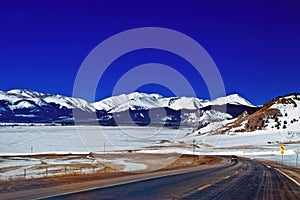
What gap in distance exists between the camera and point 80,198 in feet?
45.6

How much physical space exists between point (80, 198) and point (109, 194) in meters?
1.66

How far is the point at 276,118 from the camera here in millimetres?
169375

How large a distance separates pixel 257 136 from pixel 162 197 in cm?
13368

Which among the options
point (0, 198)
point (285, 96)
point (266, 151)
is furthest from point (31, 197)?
point (285, 96)

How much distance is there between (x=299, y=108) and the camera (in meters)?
173

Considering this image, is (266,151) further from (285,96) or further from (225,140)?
(285,96)

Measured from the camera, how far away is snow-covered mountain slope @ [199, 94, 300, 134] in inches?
6306

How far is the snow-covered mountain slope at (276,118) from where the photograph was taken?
16016 centimetres

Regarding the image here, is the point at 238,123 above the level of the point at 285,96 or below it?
below

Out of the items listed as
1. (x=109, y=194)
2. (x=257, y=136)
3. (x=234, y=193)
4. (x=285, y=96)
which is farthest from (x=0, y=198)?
(x=285, y=96)

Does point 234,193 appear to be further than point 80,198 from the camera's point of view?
Yes

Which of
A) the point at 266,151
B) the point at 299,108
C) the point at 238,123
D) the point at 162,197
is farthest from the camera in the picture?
the point at 238,123

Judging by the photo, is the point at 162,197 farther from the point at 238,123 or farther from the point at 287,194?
the point at 238,123

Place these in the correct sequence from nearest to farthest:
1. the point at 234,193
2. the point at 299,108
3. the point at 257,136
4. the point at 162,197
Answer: the point at 162,197
the point at 234,193
the point at 257,136
the point at 299,108
